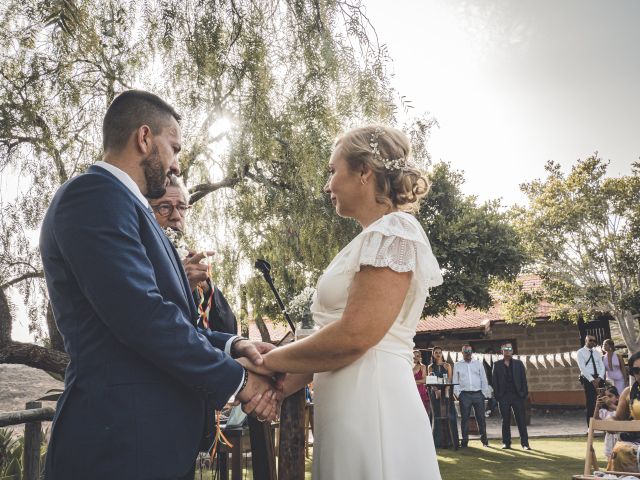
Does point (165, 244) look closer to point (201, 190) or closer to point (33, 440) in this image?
point (33, 440)

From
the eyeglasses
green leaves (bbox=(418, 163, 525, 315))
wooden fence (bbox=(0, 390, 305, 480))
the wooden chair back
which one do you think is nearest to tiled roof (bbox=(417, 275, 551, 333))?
green leaves (bbox=(418, 163, 525, 315))

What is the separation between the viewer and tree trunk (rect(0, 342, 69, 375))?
6.64 m

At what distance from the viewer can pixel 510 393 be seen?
34.6ft

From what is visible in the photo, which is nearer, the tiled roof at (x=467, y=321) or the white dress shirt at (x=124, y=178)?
the white dress shirt at (x=124, y=178)

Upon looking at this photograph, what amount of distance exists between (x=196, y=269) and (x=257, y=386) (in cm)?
104

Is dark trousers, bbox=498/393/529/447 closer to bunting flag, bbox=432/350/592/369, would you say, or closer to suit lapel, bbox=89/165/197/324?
bunting flag, bbox=432/350/592/369

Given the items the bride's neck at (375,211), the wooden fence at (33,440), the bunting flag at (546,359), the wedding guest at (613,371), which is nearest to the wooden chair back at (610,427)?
the bride's neck at (375,211)

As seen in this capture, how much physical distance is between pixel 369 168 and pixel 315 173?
3937 millimetres

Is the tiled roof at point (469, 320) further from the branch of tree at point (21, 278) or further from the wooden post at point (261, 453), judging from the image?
the wooden post at point (261, 453)

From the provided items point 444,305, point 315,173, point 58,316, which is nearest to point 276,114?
point 315,173

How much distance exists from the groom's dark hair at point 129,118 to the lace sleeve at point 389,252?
2.90 feet

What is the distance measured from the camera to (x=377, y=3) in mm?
3992

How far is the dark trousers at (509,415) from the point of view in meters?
10.2

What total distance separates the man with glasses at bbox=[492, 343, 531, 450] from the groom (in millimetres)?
10311
